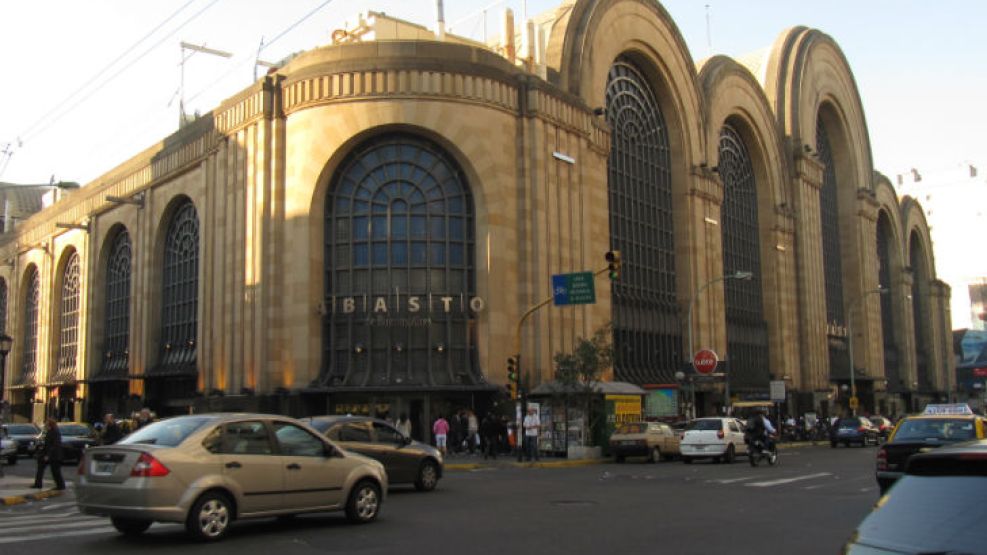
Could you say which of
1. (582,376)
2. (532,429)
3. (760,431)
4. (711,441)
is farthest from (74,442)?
(760,431)

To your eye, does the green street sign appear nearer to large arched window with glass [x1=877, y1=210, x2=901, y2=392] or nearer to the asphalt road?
the asphalt road

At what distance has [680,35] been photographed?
54.6 meters

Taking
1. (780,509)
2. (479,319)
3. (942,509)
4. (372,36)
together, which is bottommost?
(780,509)

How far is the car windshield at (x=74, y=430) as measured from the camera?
3297 cm

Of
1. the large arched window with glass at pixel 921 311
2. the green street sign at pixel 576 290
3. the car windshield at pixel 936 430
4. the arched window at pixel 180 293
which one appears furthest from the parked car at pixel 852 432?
the large arched window with glass at pixel 921 311

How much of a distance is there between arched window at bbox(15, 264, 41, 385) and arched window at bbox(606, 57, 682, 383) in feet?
132

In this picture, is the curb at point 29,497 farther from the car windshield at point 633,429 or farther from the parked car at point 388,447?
the car windshield at point 633,429

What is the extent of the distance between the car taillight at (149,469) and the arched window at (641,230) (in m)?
36.4

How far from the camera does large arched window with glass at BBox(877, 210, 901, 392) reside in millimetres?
80812

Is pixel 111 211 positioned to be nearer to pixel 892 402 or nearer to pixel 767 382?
pixel 767 382

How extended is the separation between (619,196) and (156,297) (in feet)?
81.8

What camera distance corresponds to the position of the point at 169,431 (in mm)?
11695

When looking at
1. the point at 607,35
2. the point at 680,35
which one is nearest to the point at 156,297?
the point at 607,35

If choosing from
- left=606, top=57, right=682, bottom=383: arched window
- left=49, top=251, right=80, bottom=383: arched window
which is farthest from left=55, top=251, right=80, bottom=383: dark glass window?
left=606, top=57, right=682, bottom=383: arched window
